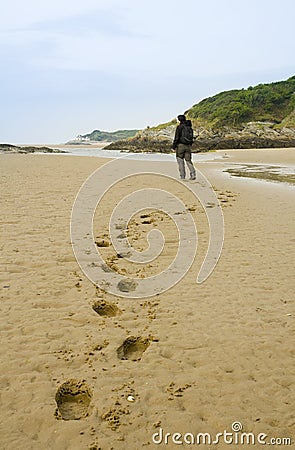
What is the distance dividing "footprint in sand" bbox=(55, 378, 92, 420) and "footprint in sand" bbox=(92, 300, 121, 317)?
1.20 meters

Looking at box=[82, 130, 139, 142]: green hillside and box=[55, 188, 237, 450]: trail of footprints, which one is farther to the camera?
box=[82, 130, 139, 142]: green hillside

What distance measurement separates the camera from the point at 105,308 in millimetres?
4359

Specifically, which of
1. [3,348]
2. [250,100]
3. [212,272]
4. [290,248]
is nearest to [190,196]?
[290,248]

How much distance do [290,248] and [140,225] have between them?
297 cm

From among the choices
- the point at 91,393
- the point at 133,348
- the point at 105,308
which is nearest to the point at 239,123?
the point at 105,308

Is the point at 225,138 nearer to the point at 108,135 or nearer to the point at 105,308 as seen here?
the point at 105,308

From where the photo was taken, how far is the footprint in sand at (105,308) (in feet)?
14.0

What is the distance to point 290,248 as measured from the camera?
6.47 m

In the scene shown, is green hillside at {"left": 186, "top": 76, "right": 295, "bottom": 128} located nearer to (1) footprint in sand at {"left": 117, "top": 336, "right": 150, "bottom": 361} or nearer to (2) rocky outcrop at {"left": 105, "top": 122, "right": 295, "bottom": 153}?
(2) rocky outcrop at {"left": 105, "top": 122, "right": 295, "bottom": 153}

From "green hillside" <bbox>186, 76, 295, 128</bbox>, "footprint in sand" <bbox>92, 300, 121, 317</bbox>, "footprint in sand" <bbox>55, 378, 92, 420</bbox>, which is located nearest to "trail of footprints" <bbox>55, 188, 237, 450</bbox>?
"footprint in sand" <bbox>55, 378, 92, 420</bbox>

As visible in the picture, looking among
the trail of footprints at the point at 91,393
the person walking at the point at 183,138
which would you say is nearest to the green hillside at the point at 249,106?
the person walking at the point at 183,138

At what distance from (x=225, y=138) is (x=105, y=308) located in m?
57.8

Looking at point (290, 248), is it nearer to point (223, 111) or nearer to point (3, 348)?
point (3, 348)

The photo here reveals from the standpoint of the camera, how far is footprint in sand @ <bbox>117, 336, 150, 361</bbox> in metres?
3.48
